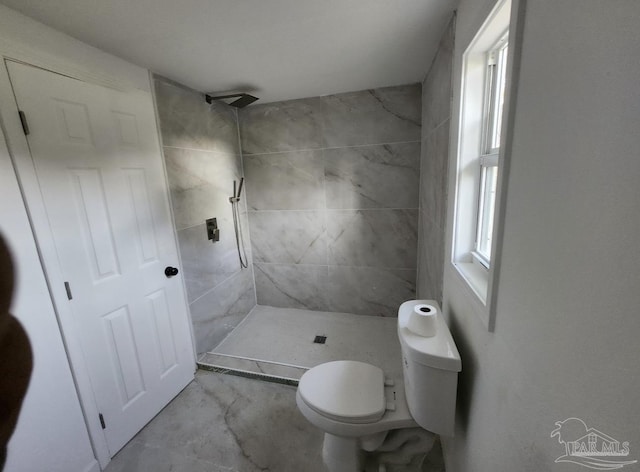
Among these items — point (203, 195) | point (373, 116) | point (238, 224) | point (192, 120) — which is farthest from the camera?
point (238, 224)

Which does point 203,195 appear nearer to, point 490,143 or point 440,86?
point 440,86

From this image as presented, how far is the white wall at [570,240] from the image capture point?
1.13ft

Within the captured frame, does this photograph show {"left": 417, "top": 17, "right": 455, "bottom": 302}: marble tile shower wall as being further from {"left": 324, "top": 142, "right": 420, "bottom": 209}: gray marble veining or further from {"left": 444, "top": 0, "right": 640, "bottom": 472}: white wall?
{"left": 444, "top": 0, "right": 640, "bottom": 472}: white wall

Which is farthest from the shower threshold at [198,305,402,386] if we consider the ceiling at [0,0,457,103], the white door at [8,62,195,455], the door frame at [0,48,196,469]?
the ceiling at [0,0,457,103]

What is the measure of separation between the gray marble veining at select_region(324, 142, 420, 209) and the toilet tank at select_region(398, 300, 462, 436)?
4.99ft

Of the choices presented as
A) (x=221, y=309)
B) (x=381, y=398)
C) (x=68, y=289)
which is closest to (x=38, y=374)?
(x=68, y=289)

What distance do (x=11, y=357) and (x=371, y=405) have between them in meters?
1.50

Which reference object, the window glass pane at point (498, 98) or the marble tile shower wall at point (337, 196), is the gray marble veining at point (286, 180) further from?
the window glass pane at point (498, 98)

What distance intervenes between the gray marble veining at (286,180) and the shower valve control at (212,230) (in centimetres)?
59

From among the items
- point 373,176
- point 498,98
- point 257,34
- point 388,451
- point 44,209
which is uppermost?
point 257,34

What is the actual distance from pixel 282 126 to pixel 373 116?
860 millimetres

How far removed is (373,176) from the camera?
2.39 meters

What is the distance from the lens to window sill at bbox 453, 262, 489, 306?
2.89ft

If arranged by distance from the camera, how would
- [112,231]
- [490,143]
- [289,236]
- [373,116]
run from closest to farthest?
[490,143]
[112,231]
[373,116]
[289,236]
